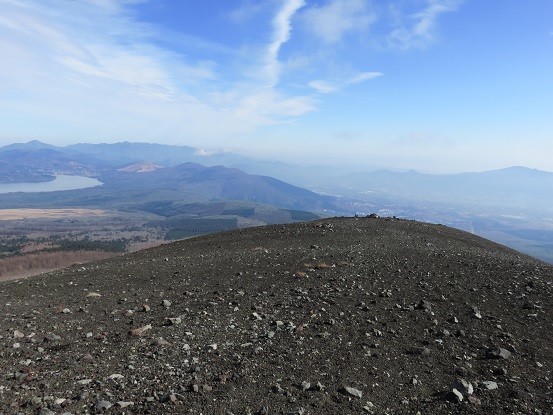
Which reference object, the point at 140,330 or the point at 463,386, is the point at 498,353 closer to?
the point at 463,386

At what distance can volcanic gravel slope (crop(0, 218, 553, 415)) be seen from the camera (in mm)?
7348

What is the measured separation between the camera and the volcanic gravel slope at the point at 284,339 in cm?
735

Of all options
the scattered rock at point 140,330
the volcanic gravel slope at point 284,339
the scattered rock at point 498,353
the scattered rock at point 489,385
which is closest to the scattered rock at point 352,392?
the volcanic gravel slope at point 284,339

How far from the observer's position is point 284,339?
32.2ft

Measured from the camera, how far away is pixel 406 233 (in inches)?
1030

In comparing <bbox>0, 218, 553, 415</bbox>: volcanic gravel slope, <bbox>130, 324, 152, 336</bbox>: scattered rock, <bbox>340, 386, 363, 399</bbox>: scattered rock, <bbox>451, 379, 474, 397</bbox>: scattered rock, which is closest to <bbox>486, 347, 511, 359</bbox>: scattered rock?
<bbox>0, 218, 553, 415</bbox>: volcanic gravel slope

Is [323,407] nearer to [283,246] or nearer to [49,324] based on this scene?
[49,324]

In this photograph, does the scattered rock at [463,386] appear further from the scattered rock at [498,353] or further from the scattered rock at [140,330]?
the scattered rock at [140,330]

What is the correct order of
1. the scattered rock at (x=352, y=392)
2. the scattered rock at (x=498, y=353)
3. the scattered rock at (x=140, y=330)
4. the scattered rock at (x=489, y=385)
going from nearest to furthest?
the scattered rock at (x=352, y=392) < the scattered rock at (x=489, y=385) < the scattered rock at (x=498, y=353) < the scattered rock at (x=140, y=330)

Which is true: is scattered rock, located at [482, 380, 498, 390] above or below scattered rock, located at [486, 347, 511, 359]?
below

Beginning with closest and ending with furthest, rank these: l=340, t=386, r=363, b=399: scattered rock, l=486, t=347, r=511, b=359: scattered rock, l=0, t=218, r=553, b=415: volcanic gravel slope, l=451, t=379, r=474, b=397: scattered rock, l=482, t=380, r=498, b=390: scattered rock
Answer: l=0, t=218, r=553, b=415: volcanic gravel slope, l=340, t=386, r=363, b=399: scattered rock, l=451, t=379, r=474, b=397: scattered rock, l=482, t=380, r=498, b=390: scattered rock, l=486, t=347, r=511, b=359: scattered rock

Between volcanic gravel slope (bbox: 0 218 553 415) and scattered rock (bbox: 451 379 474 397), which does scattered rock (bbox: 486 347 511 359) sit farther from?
scattered rock (bbox: 451 379 474 397)

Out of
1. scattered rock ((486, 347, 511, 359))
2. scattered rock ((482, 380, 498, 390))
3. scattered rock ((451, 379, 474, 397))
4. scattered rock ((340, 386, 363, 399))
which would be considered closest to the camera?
scattered rock ((340, 386, 363, 399))

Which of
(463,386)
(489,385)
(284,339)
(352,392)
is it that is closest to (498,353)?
(489,385)
